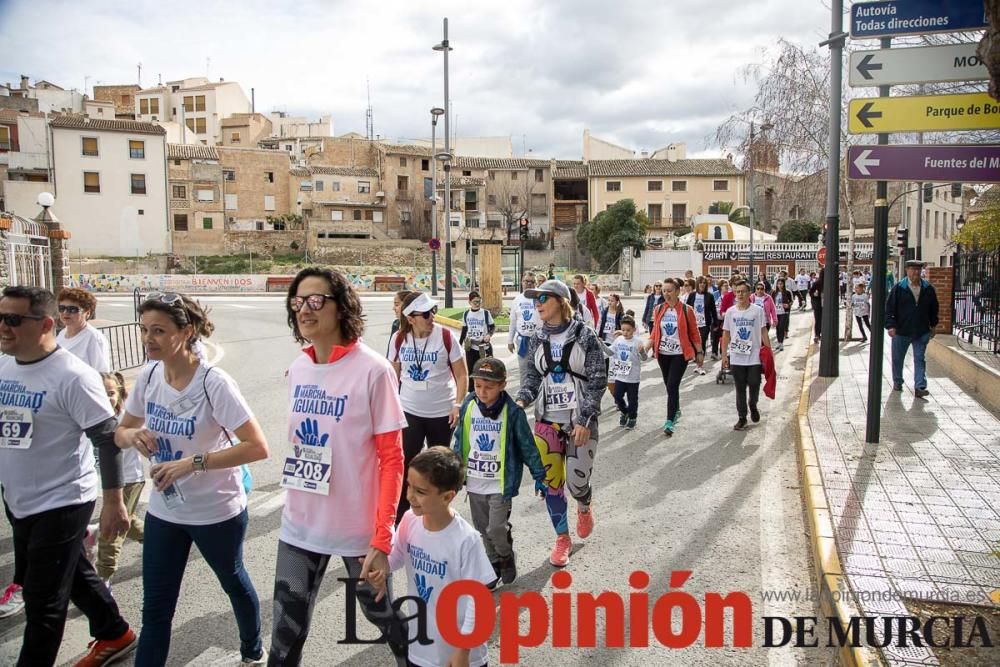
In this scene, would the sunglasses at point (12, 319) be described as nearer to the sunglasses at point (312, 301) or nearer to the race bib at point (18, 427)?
the race bib at point (18, 427)

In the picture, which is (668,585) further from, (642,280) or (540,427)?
(642,280)

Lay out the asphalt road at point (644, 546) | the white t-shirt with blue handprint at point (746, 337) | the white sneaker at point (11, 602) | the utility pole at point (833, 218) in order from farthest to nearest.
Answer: the utility pole at point (833, 218) → the white t-shirt with blue handprint at point (746, 337) → the white sneaker at point (11, 602) → the asphalt road at point (644, 546)

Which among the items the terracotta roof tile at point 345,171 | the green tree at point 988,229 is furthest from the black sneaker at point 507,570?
the terracotta roof tile at point 345,171

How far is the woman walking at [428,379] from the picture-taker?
5.57m

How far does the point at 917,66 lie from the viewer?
22.5ft

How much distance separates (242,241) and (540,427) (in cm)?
6013

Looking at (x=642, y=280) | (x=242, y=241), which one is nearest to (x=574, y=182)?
(x=642, y=280)

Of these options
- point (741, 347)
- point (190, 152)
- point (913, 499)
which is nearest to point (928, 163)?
point (741, 347)

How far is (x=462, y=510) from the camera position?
6027 millimetres

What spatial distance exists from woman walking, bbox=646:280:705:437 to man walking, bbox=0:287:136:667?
6467 mm

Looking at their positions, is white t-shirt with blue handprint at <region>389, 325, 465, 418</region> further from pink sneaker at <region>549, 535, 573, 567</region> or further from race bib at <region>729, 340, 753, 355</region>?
race bib at <region>729, 340, 753, 355</region>

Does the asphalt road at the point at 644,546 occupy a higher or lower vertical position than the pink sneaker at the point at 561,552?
lower

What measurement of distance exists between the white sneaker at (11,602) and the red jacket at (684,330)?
6830mm

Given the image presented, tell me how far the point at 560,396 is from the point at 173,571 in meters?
2.71
